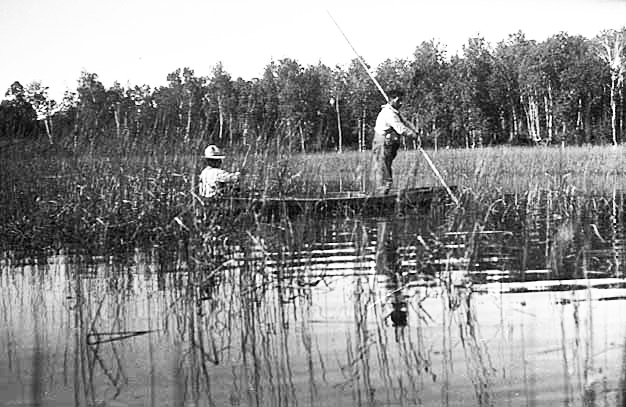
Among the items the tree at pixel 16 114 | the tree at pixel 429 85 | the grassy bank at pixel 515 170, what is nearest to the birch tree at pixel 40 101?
the tree at pixel 16 114

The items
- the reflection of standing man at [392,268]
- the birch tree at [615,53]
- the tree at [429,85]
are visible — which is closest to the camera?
the reflection of standing man at [392,268]

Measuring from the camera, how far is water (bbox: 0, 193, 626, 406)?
2.29 metres

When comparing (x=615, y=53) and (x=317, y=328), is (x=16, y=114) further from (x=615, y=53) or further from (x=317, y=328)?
(x=615, y=53)

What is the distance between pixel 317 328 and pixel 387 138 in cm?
405

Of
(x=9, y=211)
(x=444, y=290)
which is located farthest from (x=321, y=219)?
(x=444, y=290)

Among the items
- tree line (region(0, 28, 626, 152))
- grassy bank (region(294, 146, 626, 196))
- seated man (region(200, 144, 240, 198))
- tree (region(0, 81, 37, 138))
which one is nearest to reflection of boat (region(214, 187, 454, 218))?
seated man (region(200, 144, 240, 198))

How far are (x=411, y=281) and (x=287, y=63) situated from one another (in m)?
17.8

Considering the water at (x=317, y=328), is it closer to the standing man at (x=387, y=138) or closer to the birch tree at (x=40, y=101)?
the standing man at (x=387, y=138)

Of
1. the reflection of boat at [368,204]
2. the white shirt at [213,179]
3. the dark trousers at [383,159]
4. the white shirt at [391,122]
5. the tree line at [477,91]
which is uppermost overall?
the tree line at [477,91]

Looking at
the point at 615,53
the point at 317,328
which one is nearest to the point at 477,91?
the point at 615,53

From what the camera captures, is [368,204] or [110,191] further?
[368,204]

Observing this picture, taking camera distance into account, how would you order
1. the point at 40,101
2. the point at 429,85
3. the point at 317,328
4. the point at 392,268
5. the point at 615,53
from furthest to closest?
the point at 429,85 → the point at 615,53 → the point at 40,101 → the point at 392,268 → the point at 317,328

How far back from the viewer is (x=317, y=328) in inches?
113

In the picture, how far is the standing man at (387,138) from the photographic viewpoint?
262 inches
